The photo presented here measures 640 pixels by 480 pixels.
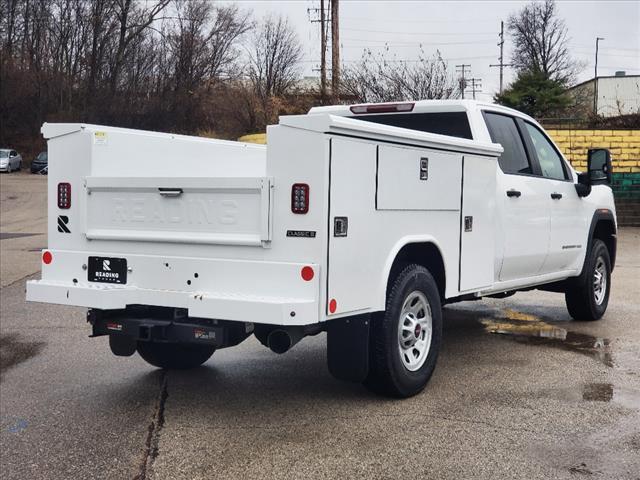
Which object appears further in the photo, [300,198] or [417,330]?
[417,330]

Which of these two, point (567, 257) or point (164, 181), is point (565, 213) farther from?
point (164, 181)

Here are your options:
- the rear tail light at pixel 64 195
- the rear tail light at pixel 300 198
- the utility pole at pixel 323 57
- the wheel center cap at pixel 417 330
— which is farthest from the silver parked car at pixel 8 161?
the rear tail light at pixel 300 198

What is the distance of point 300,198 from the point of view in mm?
4641

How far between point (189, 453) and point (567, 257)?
493cm

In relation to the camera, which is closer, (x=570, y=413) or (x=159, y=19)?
(x=570, y=413)

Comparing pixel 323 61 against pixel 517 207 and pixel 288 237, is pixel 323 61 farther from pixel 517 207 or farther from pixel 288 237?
pixel 288 237

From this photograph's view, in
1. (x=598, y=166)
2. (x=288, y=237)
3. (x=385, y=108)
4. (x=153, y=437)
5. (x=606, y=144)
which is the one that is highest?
(x=606, y=144)

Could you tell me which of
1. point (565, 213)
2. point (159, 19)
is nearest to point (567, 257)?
point (565, 213)

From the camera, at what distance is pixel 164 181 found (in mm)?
5172

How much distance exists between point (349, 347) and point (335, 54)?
23.9 meters

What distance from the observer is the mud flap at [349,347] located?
200 inches

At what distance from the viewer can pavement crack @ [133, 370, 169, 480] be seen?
4.32 metres

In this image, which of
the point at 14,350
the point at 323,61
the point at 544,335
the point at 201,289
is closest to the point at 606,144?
the point at 323,61

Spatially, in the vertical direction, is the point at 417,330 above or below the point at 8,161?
below
